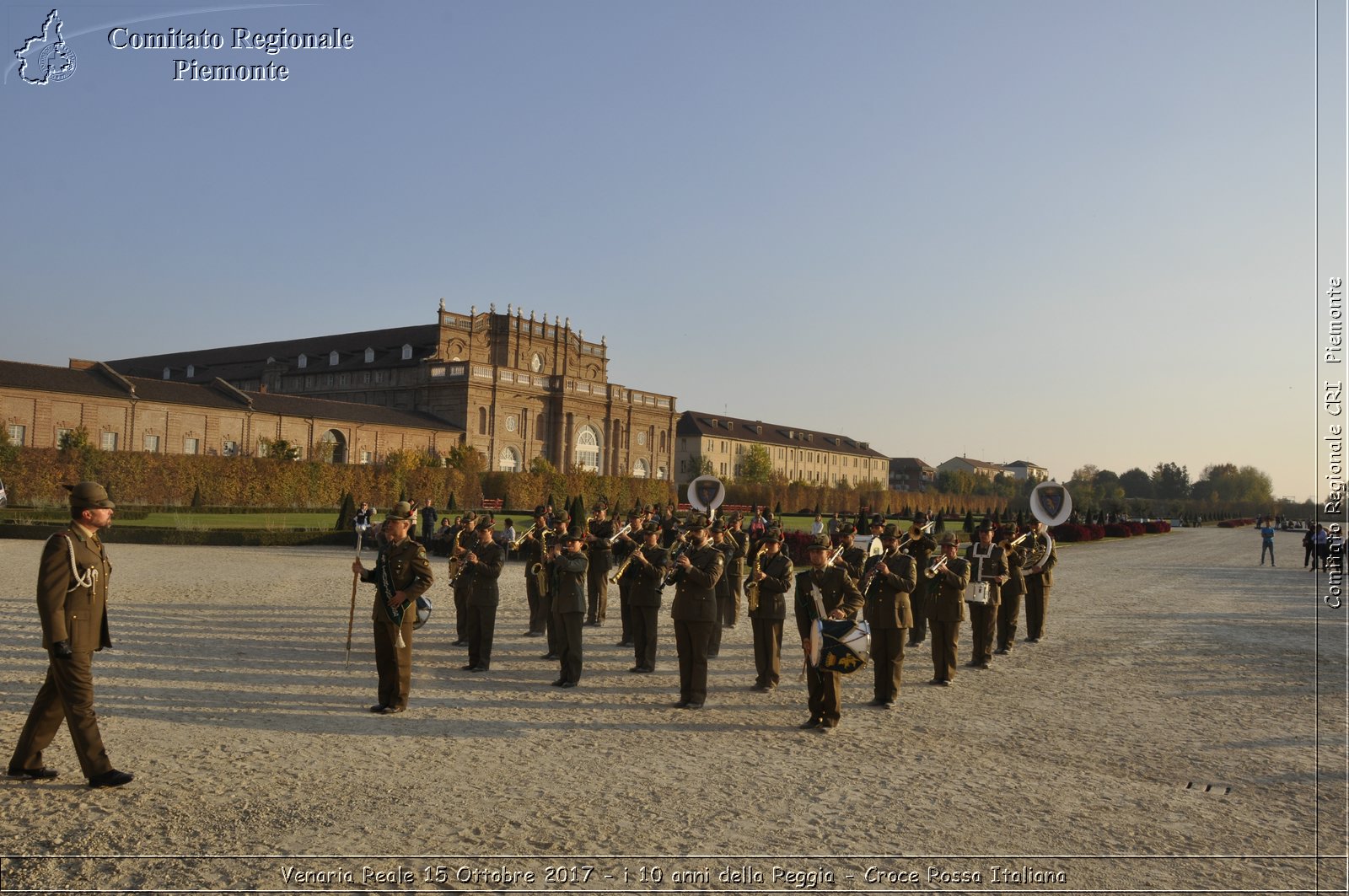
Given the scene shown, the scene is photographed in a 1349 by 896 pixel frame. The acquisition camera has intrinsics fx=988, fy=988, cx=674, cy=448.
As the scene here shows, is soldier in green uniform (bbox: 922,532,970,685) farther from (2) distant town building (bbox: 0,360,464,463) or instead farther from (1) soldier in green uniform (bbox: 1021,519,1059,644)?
(2) distant town building (bbox: 0,360,464,463)

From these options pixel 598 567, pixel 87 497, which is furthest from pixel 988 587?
pixel 87 497

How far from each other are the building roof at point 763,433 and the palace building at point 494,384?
66.1 ft

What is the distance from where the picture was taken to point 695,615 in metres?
10.1

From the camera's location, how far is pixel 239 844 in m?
5.62

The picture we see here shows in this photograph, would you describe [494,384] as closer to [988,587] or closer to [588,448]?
[588,448]

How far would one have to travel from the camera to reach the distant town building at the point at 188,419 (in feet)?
184

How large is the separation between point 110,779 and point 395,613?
2.93 meters

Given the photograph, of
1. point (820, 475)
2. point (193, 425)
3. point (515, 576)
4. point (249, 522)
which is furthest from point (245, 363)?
point (515, 576)

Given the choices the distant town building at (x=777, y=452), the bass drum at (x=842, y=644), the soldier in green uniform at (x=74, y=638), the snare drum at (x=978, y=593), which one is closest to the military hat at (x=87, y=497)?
the soldier in green uniform at (x=74, y=638)

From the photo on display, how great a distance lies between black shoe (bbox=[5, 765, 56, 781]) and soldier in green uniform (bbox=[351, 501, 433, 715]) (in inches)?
112

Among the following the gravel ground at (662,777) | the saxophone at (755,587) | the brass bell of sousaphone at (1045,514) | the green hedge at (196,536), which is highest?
the brass bell of sousaphone at (1045,514)

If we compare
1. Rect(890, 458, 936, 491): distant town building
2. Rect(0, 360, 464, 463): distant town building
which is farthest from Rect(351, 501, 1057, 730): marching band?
Rect(890, 458, 936, 491): distant town building

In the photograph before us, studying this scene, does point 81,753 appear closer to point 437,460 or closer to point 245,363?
point 437,460

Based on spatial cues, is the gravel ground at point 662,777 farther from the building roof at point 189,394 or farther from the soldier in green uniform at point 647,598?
the building roof at point 189,394
